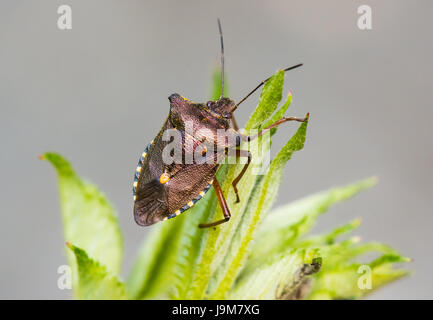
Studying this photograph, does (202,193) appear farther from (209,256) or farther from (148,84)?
(148,84)

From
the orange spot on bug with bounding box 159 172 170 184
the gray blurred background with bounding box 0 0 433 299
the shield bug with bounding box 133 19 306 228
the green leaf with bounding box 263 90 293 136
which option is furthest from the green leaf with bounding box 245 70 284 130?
the gray blurred background with bounding box 0 0 433 299

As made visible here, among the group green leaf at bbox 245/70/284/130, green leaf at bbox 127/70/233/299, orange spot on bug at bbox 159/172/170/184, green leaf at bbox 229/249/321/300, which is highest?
green leaf at bbox 245/70/284/130

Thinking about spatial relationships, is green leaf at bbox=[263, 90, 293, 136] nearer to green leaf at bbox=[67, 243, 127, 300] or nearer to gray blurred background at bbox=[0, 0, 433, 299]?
green leaf at bbox=[67, 243, 127, 300]

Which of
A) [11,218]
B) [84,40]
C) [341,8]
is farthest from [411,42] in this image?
[11,218]

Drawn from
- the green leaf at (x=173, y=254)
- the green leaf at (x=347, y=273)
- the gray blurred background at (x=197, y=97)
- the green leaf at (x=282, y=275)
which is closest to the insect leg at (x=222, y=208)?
the green leaf at (x=173, y=254)

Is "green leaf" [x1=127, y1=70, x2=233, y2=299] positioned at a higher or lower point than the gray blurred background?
lower

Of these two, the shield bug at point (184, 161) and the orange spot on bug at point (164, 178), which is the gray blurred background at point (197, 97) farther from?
the orange spot on bug at point (164, 178)
